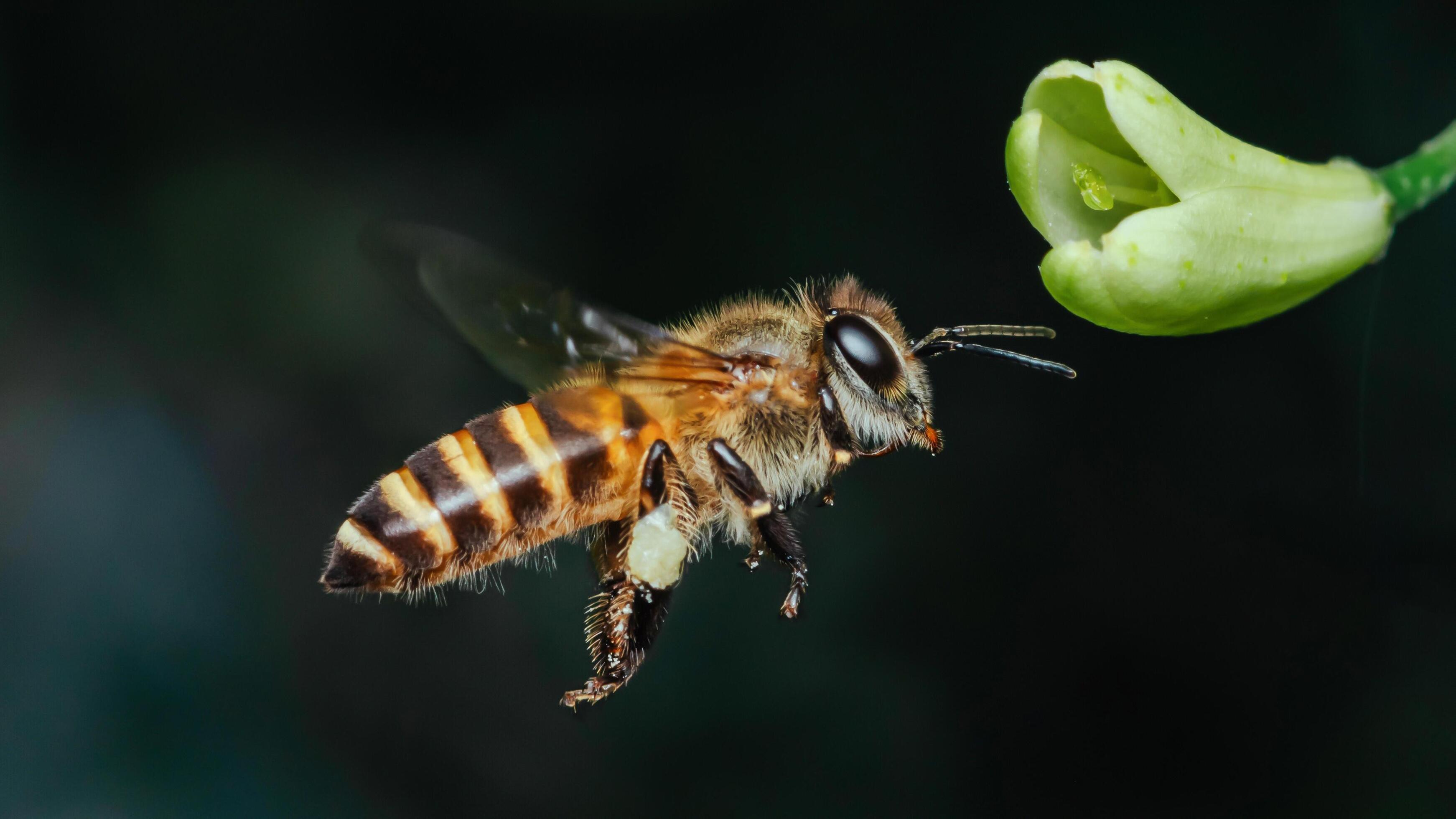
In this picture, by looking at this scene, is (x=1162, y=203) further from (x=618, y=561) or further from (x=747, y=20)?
(x=747, y=20)

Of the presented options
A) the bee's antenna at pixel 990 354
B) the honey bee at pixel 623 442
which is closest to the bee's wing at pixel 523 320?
the honey bee at pixel 623 442

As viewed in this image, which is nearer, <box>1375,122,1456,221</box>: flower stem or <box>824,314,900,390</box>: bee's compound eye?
<box>1375,122,1456,221</box>: flower stem

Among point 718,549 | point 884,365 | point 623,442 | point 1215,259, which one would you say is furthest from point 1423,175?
point 718,549

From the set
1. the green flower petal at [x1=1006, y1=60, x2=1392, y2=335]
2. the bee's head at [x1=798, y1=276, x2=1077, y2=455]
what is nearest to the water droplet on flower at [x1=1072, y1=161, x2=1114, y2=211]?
the green flower petal at [x1=1006, y1=60, x2=1392, y2=335]

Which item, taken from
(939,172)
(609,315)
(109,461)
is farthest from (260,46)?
(609,315)

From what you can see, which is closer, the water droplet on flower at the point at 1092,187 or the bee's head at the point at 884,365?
the water droplet on flower at the point at 1092,187

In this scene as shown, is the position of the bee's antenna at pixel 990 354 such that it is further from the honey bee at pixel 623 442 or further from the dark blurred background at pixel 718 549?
the dark blurred background at pixel 718 549

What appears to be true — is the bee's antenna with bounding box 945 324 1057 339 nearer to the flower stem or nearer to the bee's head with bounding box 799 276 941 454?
the bee's head with bounding box 799 276 941 454

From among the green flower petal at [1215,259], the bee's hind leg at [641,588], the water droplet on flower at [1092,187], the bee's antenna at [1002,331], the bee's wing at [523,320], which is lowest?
the bee's hind leg at [641,588]
